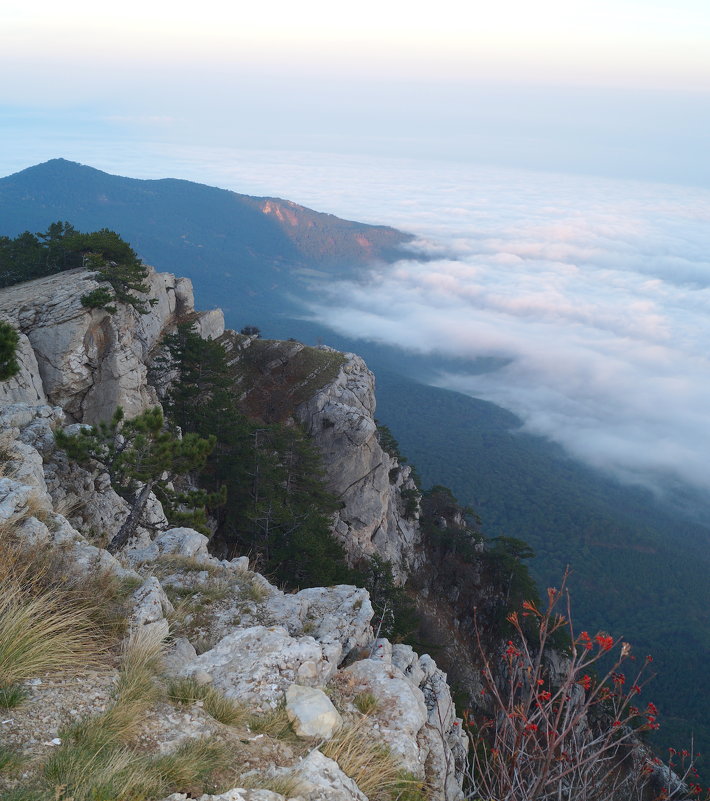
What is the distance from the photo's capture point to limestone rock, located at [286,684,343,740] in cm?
482

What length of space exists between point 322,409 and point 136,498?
24.9 m

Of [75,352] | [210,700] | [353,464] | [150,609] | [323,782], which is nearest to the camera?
[323,782]

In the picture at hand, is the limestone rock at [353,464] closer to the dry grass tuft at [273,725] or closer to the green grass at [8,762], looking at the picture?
the dry grass tuft at [273,725]

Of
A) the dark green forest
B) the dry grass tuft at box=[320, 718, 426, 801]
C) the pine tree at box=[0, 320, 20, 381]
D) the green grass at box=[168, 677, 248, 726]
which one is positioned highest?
the pine tree at box=[0, 320, 20, 381]

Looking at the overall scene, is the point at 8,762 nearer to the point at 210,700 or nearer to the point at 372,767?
the point at 210,700

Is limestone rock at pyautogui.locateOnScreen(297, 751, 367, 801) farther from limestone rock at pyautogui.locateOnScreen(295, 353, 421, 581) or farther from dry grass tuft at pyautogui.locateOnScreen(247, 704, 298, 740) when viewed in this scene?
limestone rock at pyautogui.locateOnScreen(295, 353, 421, 581)

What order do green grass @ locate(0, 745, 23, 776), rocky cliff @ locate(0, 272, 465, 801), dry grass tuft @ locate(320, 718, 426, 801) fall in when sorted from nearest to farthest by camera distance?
green grass @ locate(0, 745, 23, 776), rocky cliff @ locate(0, 272, 465, 801), dry grass tuft @ locate(320, 718, 426, 801)

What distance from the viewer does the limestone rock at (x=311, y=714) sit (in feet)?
15.8

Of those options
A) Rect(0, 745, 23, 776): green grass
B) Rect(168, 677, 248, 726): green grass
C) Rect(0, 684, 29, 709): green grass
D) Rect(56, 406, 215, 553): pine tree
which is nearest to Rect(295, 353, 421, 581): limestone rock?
Rect(56, 406, 215, 553): pine tree

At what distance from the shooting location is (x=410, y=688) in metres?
6.19

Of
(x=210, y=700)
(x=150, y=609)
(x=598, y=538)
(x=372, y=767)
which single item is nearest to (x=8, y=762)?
(x=210, y=700)

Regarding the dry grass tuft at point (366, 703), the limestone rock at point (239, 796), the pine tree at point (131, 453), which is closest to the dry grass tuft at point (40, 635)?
the limestone rock at point (239, 796)

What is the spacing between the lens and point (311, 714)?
4.96 metres

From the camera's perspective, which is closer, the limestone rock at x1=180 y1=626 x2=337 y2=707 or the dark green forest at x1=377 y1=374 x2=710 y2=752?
the limestone rock at x1=180 y1=626 x2=337 y2=707
